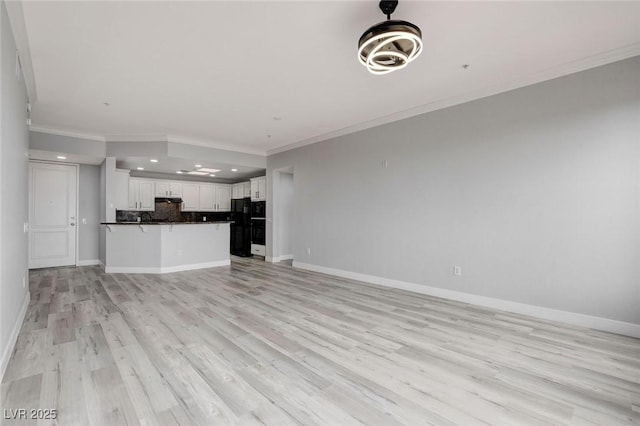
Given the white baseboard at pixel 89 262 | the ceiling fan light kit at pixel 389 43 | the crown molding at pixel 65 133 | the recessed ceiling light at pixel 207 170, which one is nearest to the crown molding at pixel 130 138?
the crown molding at pixel 65 133

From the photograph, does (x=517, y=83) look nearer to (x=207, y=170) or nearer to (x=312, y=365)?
(x=312, y=365)

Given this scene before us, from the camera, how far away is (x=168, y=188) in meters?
8.47

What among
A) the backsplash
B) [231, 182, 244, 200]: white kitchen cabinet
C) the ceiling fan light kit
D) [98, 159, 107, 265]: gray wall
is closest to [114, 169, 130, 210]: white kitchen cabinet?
[98, 159, 107, 265]: gray wall

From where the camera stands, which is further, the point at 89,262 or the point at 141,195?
the point at 141,195

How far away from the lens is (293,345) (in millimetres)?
2674

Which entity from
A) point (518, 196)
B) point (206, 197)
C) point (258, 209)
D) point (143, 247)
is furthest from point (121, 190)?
point (518, 196)

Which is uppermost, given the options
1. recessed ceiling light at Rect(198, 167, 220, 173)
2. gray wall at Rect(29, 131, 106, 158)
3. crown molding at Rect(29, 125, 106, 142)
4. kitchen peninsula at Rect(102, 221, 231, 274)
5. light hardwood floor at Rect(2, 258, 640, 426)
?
crown molding at Rect(29, 125, 106, 142)

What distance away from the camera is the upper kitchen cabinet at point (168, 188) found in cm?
831

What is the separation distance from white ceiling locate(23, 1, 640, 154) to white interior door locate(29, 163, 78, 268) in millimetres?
1982

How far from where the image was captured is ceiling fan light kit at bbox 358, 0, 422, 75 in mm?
2221

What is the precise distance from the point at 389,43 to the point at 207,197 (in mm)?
8001

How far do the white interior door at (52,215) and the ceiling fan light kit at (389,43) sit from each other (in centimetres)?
720

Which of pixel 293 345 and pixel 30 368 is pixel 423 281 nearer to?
pixel 293 345

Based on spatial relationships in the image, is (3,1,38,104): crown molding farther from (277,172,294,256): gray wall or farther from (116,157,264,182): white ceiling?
(277,172,294,256): gray wall
